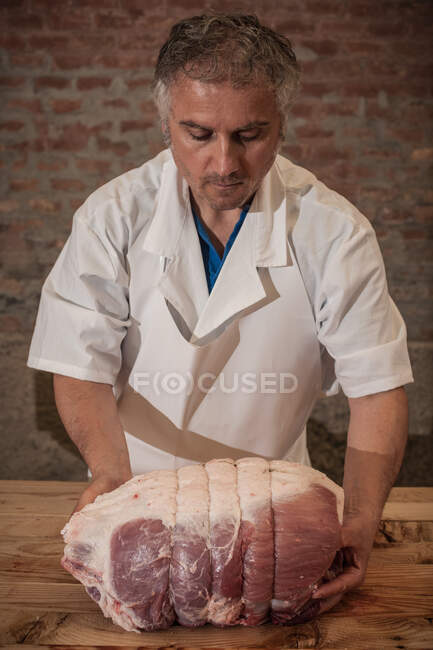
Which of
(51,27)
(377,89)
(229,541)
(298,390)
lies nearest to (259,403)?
(298,390)

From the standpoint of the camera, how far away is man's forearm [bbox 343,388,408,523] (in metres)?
1.37

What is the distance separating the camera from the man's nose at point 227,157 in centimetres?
130

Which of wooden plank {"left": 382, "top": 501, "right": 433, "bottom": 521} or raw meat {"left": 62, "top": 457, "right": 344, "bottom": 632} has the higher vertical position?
raw meat {"left": 62, "top": 457, "right": 344, "bottom": 632}

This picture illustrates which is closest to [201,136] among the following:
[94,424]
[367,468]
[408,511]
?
[94,424]

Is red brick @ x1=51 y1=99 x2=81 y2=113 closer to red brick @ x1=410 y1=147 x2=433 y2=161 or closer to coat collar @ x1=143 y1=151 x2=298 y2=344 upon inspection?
→ red brick @ x1=410 y1=147 x2=433 y2=161

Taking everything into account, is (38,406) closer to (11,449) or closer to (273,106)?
(11,449)

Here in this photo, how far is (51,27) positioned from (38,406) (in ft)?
6.02

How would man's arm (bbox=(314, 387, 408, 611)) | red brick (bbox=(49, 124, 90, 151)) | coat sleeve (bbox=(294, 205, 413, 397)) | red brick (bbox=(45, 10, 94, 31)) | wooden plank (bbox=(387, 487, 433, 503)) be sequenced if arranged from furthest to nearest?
red brick (bbox=(49, 124, 90, 151)), red brick (bbox=(45, 10, 94, 31)), wooden plank (bbox=(387, 487, 433, 503)), coat sleeve (bbox=(294, 205, 413, 397)), man's arm (bbox=(314, 387, 408, 611))

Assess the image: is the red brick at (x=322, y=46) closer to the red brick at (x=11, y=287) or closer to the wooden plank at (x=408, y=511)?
the red brick at (x=11, y=287)

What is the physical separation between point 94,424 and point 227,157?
0.65 metres

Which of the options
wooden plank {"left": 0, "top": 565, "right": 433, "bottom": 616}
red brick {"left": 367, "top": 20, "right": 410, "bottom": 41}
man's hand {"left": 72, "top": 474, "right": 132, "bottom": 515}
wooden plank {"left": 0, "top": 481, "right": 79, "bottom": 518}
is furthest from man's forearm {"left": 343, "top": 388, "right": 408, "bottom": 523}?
red brick {"left": 367, "top": 20, "right": 410, "bottom": 41}

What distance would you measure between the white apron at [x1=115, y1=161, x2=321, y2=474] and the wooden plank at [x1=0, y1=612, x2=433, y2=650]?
629 millimetres

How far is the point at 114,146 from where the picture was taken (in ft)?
10.7

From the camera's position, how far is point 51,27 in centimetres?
315
